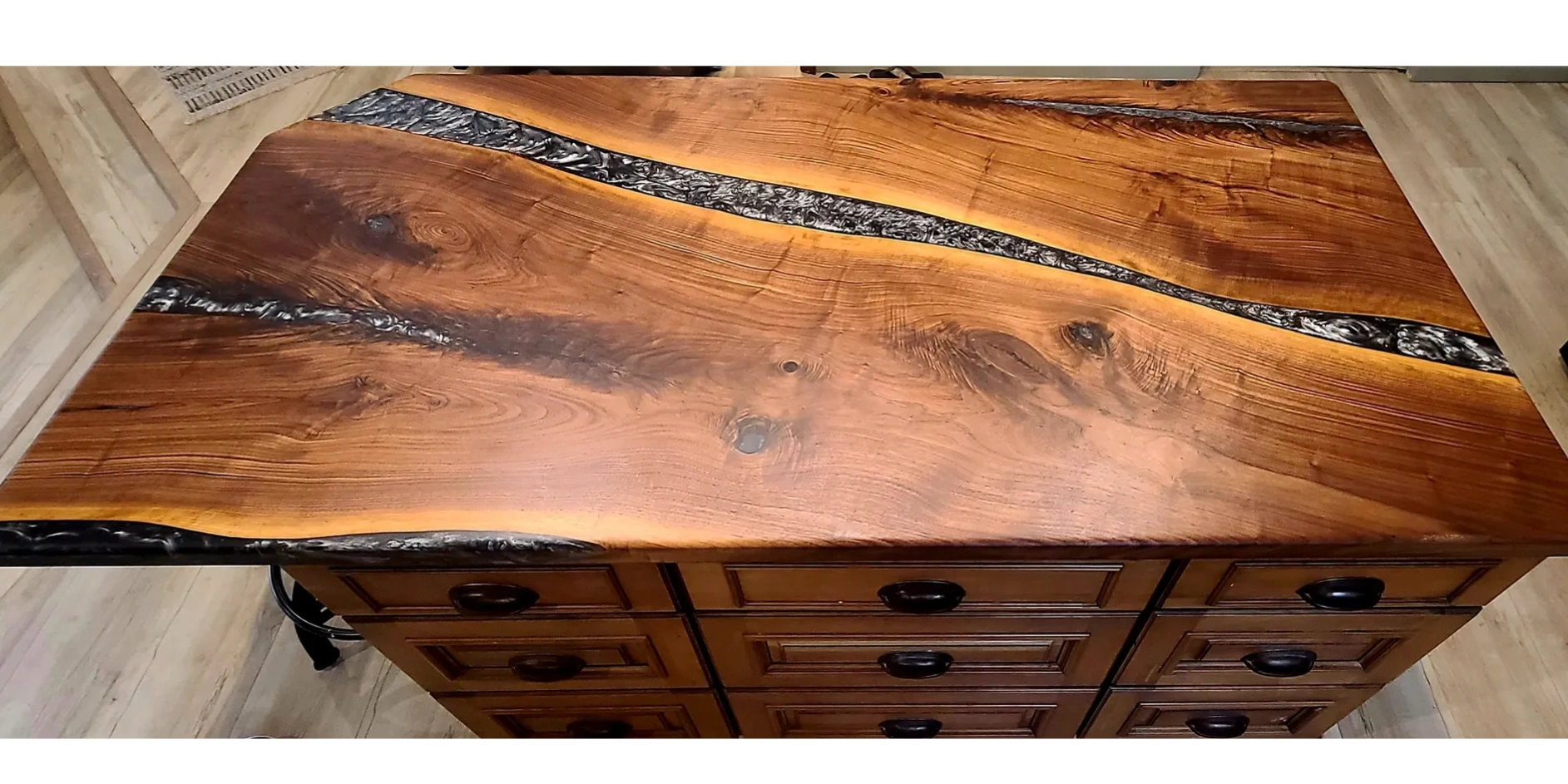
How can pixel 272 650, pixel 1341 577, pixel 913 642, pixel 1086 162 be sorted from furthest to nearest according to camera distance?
pixel 272 650, pixel 1086 162, pixel 913 642, pixel 1341 577

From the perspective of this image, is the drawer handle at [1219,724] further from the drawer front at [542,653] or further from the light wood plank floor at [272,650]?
the drawer front at [542,653]

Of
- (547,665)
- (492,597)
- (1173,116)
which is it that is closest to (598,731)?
(547,665)

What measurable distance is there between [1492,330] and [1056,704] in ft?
4.73

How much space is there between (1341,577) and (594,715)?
35.4 inches

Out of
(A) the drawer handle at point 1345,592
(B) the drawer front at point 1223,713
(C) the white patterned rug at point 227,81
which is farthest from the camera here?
(C) the white patterned rug at point 227,81

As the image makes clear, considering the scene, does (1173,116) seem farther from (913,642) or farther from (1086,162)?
(913,642)

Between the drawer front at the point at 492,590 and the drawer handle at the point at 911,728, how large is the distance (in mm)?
433

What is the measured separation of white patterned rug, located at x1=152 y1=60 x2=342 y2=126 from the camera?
98.7 inches

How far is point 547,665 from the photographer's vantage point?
1.03 meters

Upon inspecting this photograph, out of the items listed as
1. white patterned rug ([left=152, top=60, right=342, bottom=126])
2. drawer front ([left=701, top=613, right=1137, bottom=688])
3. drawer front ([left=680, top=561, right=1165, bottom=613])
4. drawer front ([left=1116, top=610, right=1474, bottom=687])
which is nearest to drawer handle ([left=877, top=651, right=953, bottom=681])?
drawer front ([left=701, top=613, right=1137, bottom=688])

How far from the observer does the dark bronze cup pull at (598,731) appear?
1176 mm

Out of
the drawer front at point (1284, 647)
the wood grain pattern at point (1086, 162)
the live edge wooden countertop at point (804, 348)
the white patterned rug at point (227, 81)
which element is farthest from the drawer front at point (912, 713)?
the white patterned rug at point (227, 81)
